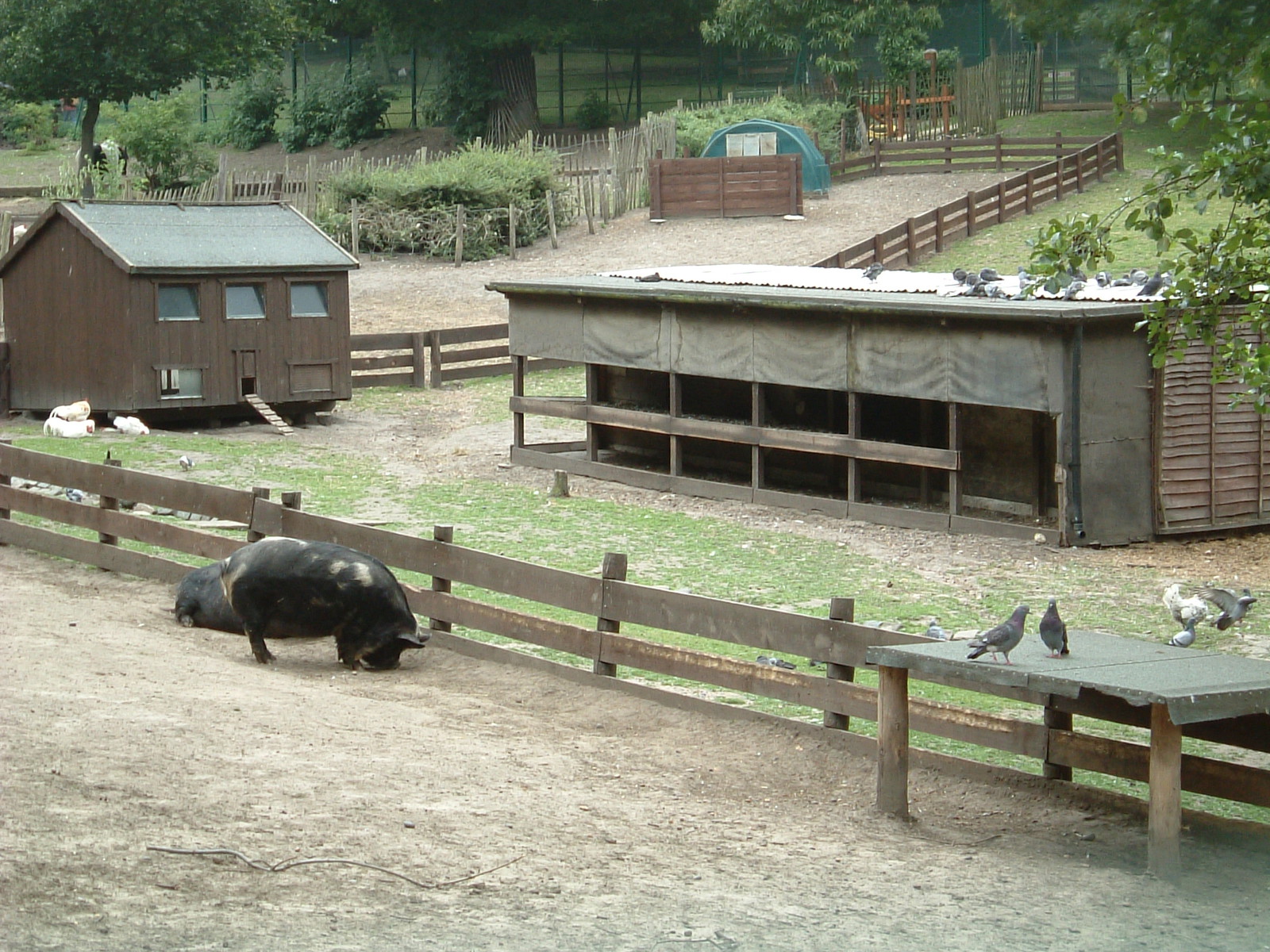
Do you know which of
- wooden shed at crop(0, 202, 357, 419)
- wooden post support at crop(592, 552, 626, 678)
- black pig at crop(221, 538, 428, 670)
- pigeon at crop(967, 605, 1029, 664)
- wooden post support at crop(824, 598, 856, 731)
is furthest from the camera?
wooden shed at crop(0, 202, 357, 419)

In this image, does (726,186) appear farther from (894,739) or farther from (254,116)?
(894,739)

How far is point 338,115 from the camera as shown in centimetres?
5981

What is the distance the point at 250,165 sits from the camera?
5825 centimetres

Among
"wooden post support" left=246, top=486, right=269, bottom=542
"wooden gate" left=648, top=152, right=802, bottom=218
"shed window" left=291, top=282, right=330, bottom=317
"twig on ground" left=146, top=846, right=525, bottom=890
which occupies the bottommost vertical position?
"twig on ground" left=146, top=846, right=525, bottom=890

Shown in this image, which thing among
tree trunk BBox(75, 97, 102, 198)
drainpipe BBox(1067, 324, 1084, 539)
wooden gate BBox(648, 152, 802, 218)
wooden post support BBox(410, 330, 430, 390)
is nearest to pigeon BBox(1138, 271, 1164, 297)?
drainpipe BBox(1067, 324, 1084, 539)

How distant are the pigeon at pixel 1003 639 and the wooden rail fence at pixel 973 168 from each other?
2441 centimetres

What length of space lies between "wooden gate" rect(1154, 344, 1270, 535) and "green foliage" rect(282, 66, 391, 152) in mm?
47032

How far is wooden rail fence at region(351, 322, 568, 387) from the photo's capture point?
28.6 m

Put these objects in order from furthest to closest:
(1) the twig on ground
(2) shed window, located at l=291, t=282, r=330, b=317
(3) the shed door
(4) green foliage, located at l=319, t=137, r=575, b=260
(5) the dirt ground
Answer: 1. (4) green foliage, located at l=319, t=137, r=575, b=260
2. (2) shed window, located at l=291, t=282, r=330, b=317
3. (3) the shed door
4. (1) the twig on ground
5. (5) the dirt ground

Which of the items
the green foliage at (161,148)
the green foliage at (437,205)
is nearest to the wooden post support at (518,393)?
the green foliage at (437,205)

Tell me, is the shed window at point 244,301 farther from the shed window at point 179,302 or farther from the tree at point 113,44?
the tree at point 113,44

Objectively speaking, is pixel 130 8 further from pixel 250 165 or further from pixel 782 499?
pixel 782 499

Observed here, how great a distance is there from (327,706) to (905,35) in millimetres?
44347

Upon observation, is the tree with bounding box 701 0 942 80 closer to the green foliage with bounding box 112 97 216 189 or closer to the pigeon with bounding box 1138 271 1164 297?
the green foliage with bounding box 112 97 216 189
